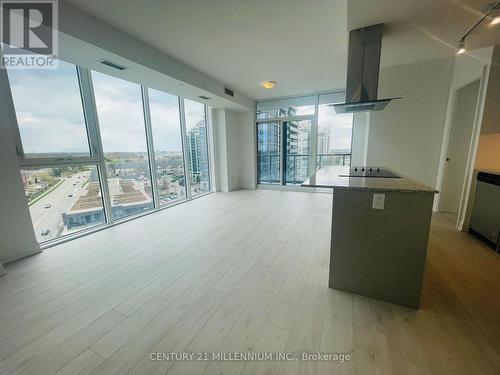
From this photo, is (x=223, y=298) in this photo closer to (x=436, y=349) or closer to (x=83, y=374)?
(x=83, y=374)

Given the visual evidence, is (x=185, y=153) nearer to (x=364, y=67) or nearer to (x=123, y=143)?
(x=123, y=143)

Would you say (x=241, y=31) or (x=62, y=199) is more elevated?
(x=241, y=31)

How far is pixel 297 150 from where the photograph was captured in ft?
19.3

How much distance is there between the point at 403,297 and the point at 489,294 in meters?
0.82

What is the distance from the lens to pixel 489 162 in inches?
108

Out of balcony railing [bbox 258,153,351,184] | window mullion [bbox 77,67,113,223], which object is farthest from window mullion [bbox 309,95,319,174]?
window mullion [bbox 77,67,113,223]

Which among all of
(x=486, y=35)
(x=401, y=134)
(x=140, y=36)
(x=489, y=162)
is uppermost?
(x=140, y=36)

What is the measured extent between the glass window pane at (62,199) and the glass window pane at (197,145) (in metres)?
2.23

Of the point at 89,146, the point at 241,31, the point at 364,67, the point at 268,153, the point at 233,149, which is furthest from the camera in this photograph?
the point at 268,153

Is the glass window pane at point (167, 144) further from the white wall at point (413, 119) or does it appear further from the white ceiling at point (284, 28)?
the white wall at point (413, 119)

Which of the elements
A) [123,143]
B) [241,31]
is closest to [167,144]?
[123,143]

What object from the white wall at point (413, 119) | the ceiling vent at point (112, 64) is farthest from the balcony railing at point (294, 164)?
the ceiling vent at point (112, 64)

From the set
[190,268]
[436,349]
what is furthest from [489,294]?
[190,268]

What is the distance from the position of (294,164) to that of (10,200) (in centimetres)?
557
